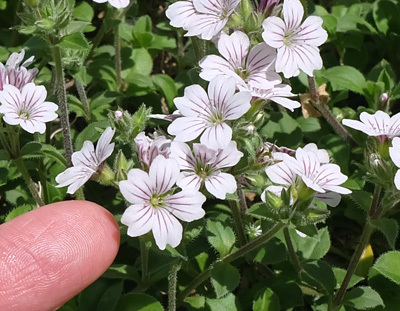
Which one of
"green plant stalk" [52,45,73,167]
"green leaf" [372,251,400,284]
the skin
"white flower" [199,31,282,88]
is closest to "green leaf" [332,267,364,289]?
"green leaf" [372,251,400,284]

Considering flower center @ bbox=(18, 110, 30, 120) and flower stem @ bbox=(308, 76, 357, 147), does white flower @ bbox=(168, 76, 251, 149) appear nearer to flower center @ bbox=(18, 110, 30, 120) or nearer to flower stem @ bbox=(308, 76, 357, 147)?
flower center @ bbox=(18, 110, 30, 120)

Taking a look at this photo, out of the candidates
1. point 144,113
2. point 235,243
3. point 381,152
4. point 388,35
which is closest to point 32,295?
point 144,113

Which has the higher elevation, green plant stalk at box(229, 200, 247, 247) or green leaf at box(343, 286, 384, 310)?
green plant stalk at box(229, 200, 247, 247)

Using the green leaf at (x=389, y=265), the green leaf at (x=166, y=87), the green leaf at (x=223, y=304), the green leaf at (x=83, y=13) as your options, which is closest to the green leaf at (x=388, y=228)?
the green leaf at (x=389, y=265)

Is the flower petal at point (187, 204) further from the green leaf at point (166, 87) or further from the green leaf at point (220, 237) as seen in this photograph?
the green leaf at point (166, 87)

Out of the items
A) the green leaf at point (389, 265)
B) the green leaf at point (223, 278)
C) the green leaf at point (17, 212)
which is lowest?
the green leaf at point (389, 265)

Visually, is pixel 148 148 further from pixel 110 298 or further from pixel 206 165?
pixel 110 298
